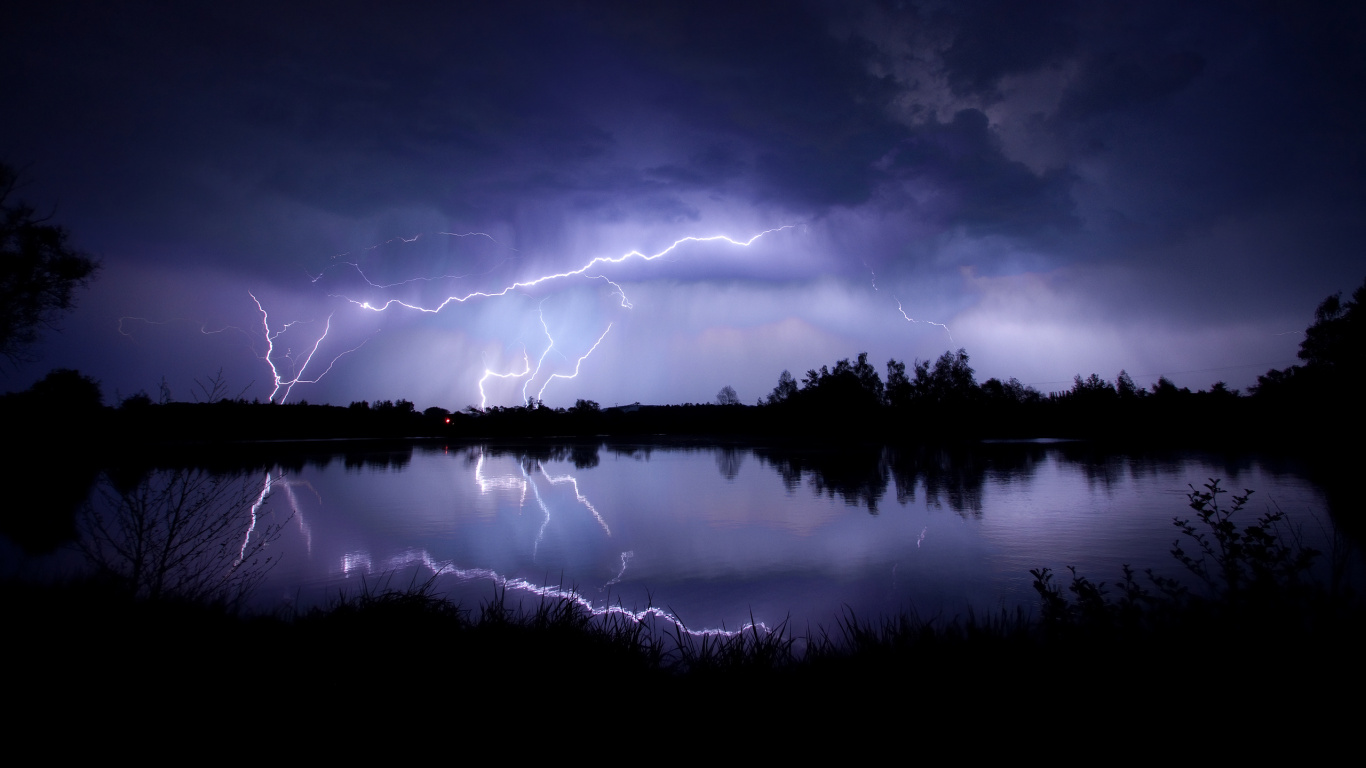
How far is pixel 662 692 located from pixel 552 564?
20.0 feet

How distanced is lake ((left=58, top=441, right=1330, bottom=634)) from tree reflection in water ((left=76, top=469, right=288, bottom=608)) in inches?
10.2

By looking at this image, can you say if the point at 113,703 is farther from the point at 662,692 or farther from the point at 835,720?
the point at 835,720

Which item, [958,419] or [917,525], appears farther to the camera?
[958,419]

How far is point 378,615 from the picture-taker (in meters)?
4.97

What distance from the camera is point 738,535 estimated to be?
11.2m

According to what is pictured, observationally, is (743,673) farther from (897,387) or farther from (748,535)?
(897,387)

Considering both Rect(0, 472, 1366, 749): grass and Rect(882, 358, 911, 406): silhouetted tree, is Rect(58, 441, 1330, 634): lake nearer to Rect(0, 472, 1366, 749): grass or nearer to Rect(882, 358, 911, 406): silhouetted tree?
Rect(0, 472, 1366, 749): grass

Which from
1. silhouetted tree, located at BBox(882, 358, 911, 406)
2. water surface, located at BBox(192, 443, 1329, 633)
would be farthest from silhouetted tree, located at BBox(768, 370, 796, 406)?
water surface, located at BBox(192, 443, 1329, 633)

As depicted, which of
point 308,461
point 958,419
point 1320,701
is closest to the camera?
point 1320,701

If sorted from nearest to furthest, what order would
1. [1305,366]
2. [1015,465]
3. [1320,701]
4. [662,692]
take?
[1320,701] → [662,692] → [1015,465] → [1305,366]

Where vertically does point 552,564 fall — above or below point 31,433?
below

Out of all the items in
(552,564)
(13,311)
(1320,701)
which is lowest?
(552,564)

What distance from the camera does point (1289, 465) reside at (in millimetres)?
22109

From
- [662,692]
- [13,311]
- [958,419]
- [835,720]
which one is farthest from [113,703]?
[958,419]
